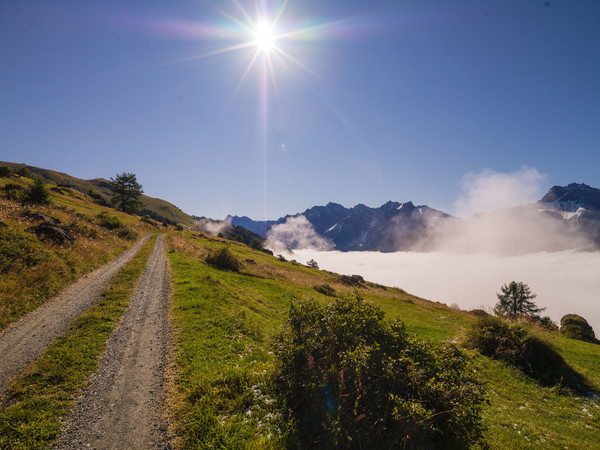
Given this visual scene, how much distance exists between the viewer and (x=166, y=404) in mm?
7453

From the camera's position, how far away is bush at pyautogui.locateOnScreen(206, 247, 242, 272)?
39.1m

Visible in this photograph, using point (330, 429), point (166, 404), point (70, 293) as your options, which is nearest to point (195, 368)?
point (166, 404)

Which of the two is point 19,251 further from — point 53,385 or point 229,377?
point 229,377

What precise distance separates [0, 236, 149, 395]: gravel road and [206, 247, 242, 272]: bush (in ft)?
64.6

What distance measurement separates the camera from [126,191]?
304 feet

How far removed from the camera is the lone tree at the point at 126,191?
91.8 meters

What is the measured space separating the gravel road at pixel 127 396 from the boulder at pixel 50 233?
16.9m

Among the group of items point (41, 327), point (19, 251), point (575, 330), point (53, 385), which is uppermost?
point (575, 330)

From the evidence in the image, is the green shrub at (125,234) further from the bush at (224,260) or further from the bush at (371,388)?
the bush at (371,388)

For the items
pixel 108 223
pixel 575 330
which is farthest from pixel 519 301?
pixel 108 223

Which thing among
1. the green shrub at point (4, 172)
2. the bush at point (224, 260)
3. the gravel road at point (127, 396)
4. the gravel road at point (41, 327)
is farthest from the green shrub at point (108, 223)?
the gravel road at point (127, 396)

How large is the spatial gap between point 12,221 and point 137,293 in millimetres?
16549

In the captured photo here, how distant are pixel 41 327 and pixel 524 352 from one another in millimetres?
28177

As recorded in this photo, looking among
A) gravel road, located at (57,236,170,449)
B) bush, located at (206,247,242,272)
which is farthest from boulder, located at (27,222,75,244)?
bush, located at (206,247,242,272)
